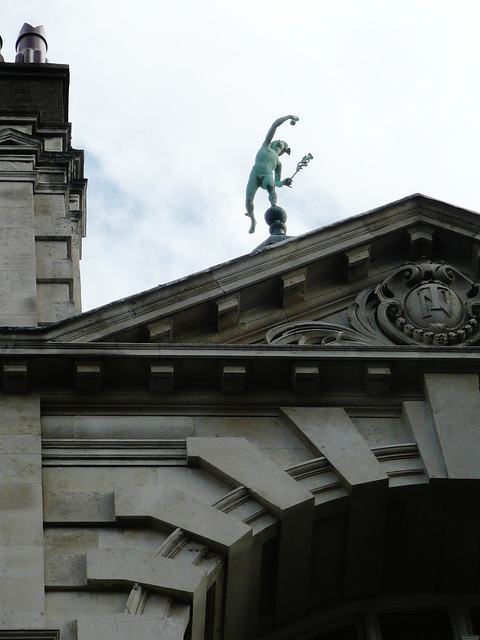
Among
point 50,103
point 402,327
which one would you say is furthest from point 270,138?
point 402,327

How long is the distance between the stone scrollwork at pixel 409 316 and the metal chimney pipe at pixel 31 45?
9116 millimetres

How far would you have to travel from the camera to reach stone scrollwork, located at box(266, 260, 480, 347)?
64.6ft

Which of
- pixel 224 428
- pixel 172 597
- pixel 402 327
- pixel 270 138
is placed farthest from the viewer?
pixel 270 138

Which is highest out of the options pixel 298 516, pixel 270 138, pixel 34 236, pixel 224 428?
pixel 270 138

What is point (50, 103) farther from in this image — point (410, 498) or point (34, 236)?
point (410, 498)

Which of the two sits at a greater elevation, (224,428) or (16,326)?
(16,326)

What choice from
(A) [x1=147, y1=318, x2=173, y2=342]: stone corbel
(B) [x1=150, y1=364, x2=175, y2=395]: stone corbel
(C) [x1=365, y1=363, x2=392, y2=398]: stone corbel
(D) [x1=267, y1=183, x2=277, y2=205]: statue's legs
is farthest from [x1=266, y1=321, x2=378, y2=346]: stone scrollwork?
(D) [x1=267, y1=183, x2=277, y2=205]: statue's legs

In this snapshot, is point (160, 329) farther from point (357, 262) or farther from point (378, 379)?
point (357, 262)

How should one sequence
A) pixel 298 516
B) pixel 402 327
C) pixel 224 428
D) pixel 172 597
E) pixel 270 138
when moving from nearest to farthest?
1. pixel 172 597
2. pixel 298 516
3. pixel 224 428
4. pixel 402 327
5. pixel 270 138

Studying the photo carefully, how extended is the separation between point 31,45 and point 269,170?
229 inches

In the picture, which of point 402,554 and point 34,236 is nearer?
point 402,554

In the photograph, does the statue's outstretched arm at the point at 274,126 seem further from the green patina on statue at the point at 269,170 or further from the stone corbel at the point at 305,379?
the stone corbel at the point at 305,379

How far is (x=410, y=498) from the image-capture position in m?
18.0

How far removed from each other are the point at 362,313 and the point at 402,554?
10.9 feet
